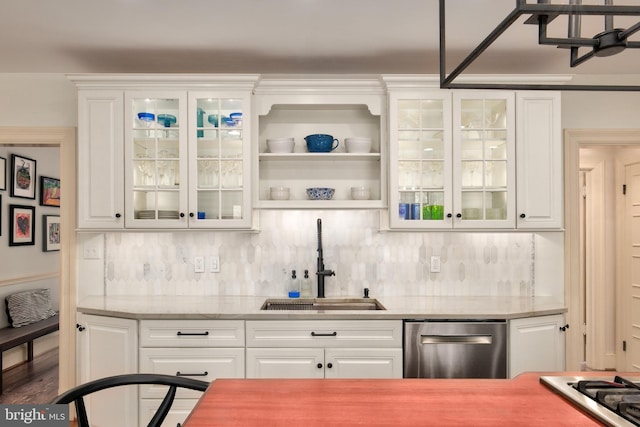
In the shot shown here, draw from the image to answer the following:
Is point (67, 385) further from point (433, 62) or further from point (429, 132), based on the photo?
point (433, 62)

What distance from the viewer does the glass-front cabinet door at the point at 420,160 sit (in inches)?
120

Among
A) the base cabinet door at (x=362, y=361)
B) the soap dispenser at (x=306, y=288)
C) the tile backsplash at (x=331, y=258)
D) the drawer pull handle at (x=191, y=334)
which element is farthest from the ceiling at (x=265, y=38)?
the base cabinet door at (x=362, y=361)

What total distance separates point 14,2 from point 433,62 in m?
2.53

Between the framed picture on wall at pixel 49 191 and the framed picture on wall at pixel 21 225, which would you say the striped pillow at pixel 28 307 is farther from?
the framed picture on wall at pixel 49 191

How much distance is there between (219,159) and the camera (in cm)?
305

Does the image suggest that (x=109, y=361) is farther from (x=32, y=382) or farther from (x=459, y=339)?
(x=459, y=339)

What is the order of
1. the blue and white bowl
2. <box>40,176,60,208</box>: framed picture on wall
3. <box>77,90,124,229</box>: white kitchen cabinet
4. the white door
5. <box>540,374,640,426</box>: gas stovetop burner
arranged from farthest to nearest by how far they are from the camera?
1. <box>40,176,60,208</box>: framed picture on wall
2. the white door
3. the blue and white bowl
4. <box>77,90,124,229</box>: white kitchen cabinet
5. <box>540,374,640,426</box>: gas stovetop burner

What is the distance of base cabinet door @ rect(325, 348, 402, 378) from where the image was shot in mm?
2729

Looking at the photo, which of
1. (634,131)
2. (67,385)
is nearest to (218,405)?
(67,385)

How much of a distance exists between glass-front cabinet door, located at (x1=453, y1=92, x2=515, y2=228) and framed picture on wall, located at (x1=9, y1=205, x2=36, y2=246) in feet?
14.3

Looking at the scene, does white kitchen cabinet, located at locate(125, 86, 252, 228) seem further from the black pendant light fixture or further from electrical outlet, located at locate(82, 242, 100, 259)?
the black pendant light fixture

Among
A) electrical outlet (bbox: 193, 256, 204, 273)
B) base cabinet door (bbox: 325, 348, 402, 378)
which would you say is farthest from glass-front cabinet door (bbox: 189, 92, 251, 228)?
base cabinet door (bbox: 325, 348, 402, 378)

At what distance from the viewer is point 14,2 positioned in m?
2.35

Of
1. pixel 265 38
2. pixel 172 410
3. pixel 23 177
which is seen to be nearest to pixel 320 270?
pixel 172 410
